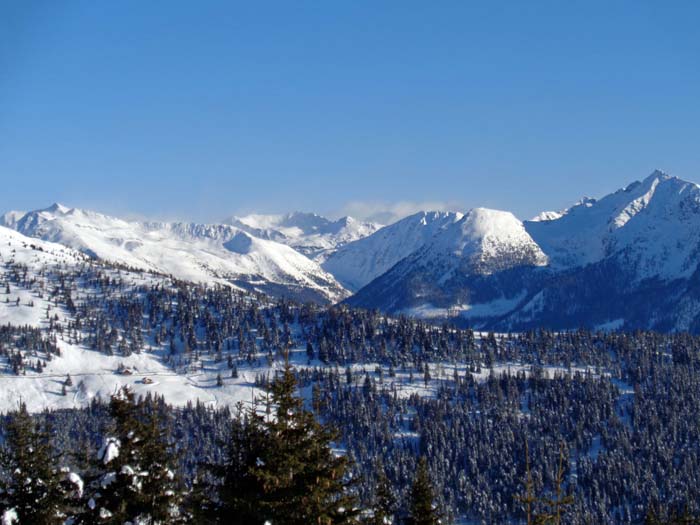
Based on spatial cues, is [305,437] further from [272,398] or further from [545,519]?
[545,519]

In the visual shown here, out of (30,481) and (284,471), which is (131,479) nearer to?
(30,481)

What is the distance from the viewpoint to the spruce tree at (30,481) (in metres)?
33.4

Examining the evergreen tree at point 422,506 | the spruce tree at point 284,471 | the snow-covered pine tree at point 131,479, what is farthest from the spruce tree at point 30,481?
the evergreen tree at point 422,506

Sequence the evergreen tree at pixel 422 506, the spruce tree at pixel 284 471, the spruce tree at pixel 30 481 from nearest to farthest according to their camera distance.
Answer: the spruce tree at pixel 284 471
the spruce tree at pixel 30 481
the evergreen tree at pixel 422 506

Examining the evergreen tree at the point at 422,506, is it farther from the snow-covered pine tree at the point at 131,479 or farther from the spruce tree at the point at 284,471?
the spruce tree at the point at 284,471

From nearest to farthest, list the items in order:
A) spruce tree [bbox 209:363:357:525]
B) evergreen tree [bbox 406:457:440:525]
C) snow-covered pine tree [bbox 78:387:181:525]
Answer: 1. spruce tree [bbox 209:363:357:525]
2. snow-covered pine tree [bbox 78:387:181:525]
3. evergreen tree [bbox 406:457:440:525]

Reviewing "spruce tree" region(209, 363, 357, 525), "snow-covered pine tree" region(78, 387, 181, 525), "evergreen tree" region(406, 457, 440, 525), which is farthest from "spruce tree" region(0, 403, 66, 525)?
"evergreen tree" region(406, 457, 440, 525)

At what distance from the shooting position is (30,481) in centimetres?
3391

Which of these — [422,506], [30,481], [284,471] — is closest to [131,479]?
[30,481]

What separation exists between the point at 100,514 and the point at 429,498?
22.1 metres

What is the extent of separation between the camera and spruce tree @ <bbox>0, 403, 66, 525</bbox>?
33375mm

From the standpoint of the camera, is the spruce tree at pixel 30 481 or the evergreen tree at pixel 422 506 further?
the evergreen tree at pixel 422 506

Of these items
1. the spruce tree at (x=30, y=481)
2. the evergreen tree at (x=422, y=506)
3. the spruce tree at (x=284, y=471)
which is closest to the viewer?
the spruce tree at (x=284, y=471)

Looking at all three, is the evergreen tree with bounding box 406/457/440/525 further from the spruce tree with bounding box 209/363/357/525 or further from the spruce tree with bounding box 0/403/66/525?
the spruce tree with bounding box 0/403/66/525
